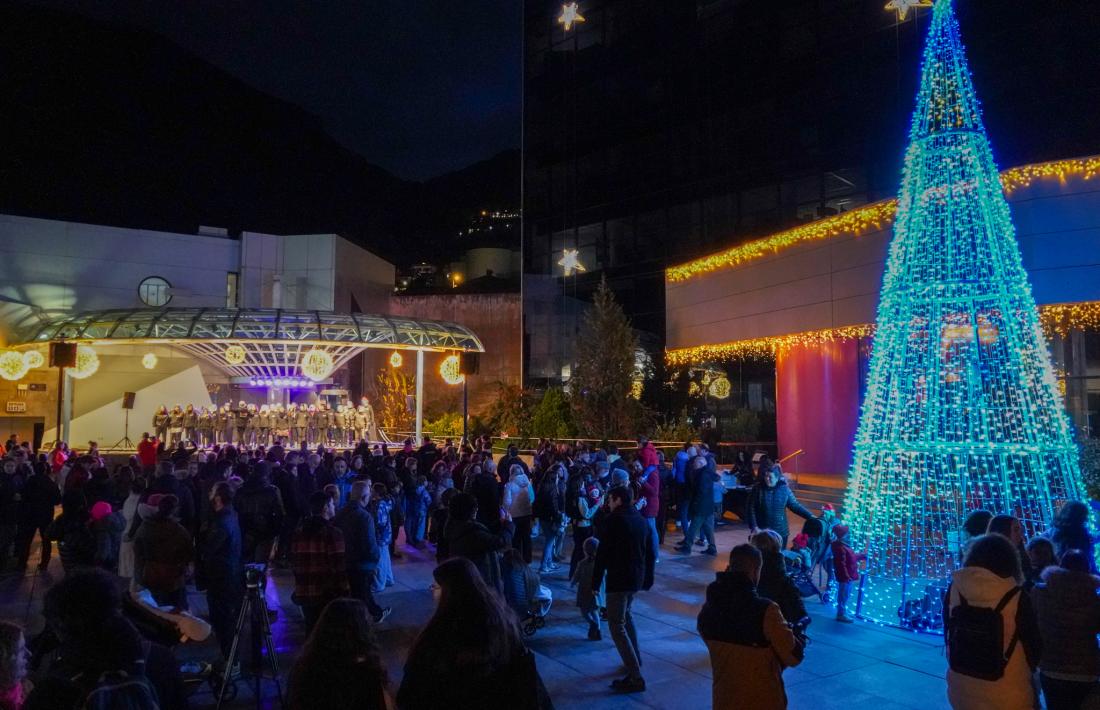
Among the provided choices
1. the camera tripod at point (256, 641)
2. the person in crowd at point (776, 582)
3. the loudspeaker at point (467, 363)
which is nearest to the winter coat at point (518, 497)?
the camera tripod at point (256, 641)

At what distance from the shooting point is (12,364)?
78.6ft

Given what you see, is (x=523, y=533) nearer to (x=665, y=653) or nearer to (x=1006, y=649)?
(x=665, y=653)

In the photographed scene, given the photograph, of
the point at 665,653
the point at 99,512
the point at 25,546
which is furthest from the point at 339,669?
the point at 25,546

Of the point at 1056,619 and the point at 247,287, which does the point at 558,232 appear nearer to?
the point at 247,287

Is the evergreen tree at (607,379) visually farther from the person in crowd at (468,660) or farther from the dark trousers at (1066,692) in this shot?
the person in crowd at (468,660)

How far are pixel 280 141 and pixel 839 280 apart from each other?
5681cm

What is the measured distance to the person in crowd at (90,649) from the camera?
2799mm

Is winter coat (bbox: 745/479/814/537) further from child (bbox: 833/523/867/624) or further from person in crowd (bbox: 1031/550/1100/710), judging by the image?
person in crowd (bbox: 1031/550/1100/710)

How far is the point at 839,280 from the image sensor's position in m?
19.5

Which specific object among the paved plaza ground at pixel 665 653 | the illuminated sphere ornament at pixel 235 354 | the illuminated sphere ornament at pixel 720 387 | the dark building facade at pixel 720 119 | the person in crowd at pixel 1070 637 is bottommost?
the paved plaza ground at pixel 665 653

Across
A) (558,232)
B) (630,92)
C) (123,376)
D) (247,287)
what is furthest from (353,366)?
(630,92)

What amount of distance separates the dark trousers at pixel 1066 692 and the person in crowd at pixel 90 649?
4754 mm

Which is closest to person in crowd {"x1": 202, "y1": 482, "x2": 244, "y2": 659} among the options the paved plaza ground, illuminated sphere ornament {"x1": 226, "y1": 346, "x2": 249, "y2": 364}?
the paved plaza ground

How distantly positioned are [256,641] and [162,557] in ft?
4.54
